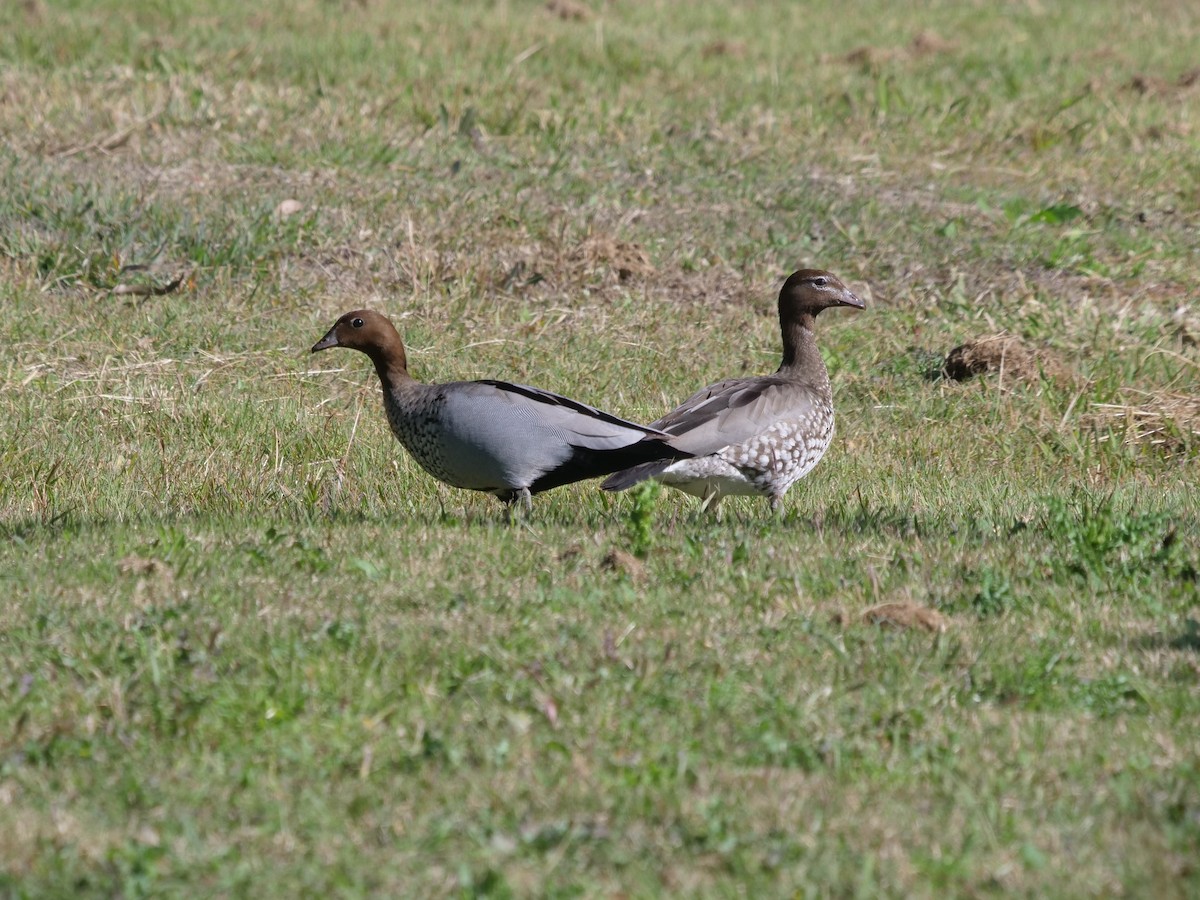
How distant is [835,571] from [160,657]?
2.41m

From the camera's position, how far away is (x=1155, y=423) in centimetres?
922

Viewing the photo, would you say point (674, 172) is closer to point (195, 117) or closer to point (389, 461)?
point (195, 117)

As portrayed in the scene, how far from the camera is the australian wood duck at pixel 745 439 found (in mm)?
7598

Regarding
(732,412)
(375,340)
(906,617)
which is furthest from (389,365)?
(906,617)

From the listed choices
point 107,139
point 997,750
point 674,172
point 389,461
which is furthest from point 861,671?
point 107,139

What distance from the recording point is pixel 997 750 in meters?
4.34

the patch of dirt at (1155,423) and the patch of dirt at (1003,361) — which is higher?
the patch of dirt at (1003,361)

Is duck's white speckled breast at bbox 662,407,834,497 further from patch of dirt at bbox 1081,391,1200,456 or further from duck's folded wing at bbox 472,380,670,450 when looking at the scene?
patch of dirt at bbox 1081,391,1200,456

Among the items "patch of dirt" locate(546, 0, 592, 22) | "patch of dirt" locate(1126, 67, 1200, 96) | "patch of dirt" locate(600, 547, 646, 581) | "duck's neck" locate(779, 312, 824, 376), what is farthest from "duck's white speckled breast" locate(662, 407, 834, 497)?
"patch of dirt" locate(546, 0, 592, 22)

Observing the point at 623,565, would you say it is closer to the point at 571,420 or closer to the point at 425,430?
the point at 571,420

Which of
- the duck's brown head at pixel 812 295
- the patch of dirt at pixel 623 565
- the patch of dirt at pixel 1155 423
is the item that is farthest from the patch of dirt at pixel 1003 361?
the patch of dirt at pixel 623 565

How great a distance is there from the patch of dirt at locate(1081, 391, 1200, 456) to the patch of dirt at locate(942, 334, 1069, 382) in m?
0.53

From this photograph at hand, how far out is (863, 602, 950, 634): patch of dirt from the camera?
5.27 metres

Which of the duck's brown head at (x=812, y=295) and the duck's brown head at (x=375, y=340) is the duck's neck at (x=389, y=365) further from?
the duck's brown head at (x=812, y=295)
